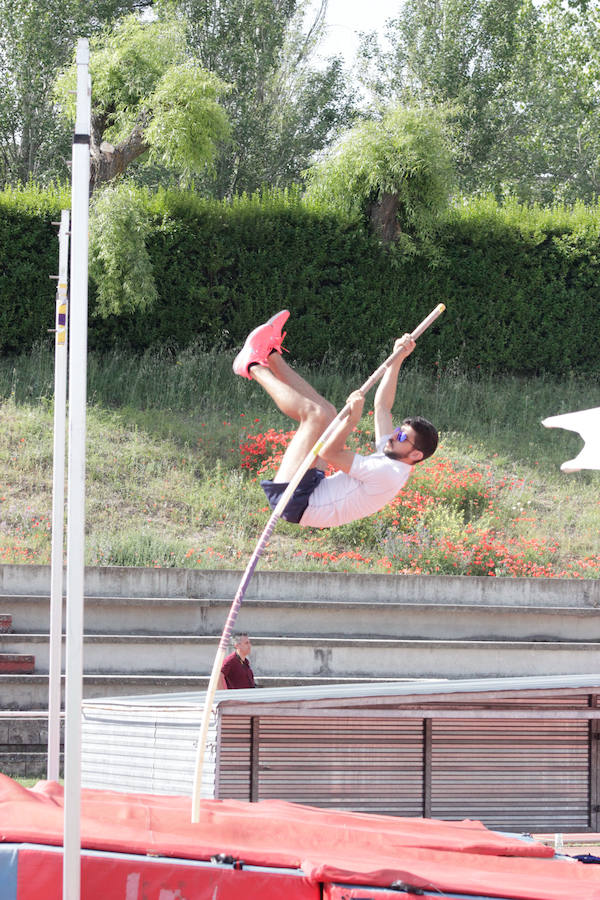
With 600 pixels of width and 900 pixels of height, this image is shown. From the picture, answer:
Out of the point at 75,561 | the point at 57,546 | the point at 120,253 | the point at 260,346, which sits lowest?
the point at 75,561

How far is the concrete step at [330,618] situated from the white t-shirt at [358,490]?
527 centimetres

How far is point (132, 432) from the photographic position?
13523 millimetres

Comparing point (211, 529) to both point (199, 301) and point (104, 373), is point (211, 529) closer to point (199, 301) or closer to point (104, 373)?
point (104, 373)

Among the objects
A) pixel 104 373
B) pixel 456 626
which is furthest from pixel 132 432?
pixel 456 626

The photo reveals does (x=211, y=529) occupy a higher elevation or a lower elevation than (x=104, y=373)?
lower

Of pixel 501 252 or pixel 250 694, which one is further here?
pixel 501 252

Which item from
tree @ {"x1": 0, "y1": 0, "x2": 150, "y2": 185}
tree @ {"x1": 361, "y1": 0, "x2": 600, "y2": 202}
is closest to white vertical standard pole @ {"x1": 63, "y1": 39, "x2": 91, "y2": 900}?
tree @ {"x1": 0, "y1": 0, "x2": 150, "y2": 185}

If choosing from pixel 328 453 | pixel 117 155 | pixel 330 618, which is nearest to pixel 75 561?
pixel 328 453

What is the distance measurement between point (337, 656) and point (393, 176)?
355 inches

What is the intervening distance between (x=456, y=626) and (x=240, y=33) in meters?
18.0

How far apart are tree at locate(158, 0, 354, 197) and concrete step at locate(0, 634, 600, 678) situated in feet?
51.3

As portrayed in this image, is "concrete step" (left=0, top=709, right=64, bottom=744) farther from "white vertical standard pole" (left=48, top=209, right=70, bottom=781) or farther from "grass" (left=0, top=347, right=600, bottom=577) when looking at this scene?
"grass" (left=0, top=347, right=600, bottom=577)

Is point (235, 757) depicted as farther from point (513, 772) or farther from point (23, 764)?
point (23, 764)

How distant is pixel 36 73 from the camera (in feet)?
71.6
